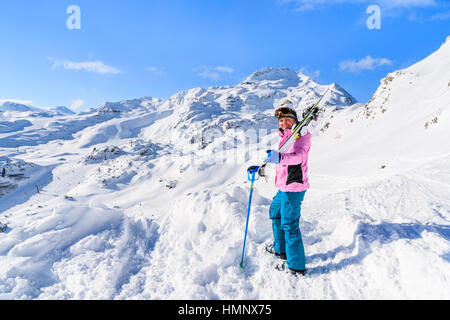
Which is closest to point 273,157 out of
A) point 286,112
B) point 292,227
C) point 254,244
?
point 286,112

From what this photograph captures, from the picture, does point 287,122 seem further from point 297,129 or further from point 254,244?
point 254,244

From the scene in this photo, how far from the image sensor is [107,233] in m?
4.80

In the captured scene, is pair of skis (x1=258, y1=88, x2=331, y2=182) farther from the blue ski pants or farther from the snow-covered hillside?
the snow-covered hillside

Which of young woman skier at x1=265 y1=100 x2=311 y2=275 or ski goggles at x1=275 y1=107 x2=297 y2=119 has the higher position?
ski goggles at x1=275 y1=107 x2=297 y2=119

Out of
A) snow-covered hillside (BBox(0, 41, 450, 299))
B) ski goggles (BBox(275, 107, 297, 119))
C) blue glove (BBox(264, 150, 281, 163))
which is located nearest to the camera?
snow-covered hillside (BBox(0, 41, 450, 299))

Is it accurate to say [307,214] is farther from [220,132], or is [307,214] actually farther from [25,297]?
[220,132]

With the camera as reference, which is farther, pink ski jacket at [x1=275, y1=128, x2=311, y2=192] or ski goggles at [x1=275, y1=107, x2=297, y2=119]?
ski goggles at [x1=275, y1=107, x2=297, y2=119]

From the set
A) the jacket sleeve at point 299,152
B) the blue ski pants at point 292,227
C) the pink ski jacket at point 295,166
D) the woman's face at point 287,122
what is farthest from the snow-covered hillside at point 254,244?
the woman's face at point 287,122

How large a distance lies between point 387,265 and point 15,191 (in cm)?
3651

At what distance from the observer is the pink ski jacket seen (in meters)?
3.06

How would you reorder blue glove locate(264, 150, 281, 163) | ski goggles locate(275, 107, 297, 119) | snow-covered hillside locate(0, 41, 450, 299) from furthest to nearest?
ski goggles locate(275, 107, 297, 119), blue glove locate(264, 150, 281, 163), snow-covered hillside locate(0, 41, 450, 299)

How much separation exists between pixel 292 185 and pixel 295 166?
0.97 ft

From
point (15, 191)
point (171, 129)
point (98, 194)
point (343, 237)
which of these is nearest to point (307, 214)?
point (343, 237)

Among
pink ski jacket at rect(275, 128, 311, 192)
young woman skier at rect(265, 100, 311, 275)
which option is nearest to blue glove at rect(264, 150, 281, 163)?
young woman skier at rect(265, 100, 311, 275)
